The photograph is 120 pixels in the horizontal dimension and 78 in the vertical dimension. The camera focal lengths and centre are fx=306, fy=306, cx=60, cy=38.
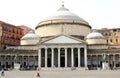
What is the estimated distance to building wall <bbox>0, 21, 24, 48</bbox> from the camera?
109 m

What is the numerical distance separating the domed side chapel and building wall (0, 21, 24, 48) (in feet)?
26.0

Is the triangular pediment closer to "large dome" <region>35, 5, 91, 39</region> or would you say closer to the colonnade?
the colonnade

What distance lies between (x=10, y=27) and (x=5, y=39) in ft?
20.3

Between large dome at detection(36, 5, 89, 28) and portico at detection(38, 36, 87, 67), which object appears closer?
portico at detection(38, 36, 87, 67)

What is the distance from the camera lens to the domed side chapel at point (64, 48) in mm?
93125

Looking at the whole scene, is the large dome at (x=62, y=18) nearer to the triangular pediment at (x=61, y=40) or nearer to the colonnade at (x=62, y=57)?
the triangular pediment at (x=61, y=40)

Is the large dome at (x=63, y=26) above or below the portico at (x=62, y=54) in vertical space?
above

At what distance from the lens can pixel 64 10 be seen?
373ft

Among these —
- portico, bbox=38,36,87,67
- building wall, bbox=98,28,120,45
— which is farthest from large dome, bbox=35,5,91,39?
building wall, bbox=98,28,120,45

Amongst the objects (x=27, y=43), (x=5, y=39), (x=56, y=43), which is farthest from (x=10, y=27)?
(x=56, y=43)

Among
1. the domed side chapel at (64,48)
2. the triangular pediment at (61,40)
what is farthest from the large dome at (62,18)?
the triangular pediment at (61,40)

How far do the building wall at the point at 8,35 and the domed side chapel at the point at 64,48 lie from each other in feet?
26.0

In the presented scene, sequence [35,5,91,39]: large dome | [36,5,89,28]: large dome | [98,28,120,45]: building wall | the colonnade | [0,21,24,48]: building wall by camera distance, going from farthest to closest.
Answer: [98,28,120,45]: building wall, [0,21,24,48]: building wall, [36,5,89,28]: large dome, [35,5,91,39]: large dome, the colonnade

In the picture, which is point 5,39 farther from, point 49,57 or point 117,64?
point 117,64
